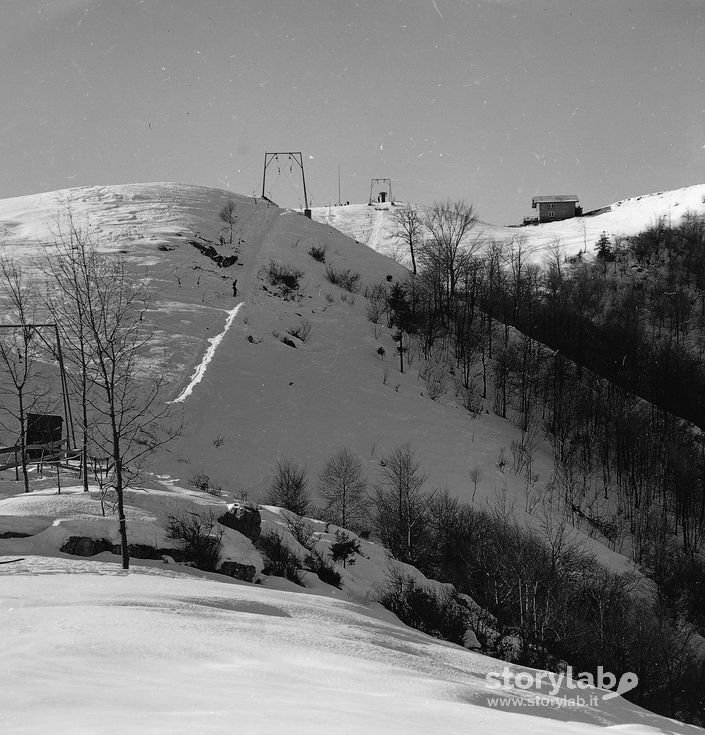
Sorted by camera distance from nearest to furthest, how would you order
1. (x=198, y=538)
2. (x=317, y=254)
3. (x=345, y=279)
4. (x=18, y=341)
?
(x=198, y=538) < (x=18, y=341) < (x=345, y=279) < (x=317, y=254)

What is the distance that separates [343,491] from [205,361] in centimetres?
1139

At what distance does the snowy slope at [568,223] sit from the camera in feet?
267

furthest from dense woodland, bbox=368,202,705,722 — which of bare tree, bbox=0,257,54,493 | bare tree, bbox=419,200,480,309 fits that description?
bare tree, bbox=0,257,54,493

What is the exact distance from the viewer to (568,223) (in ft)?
307

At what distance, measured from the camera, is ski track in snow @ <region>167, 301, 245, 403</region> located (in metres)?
30.2

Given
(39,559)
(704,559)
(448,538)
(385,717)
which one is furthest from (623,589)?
(385,717)

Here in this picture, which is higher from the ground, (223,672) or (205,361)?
(205,361)

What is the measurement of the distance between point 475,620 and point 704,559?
25.5 meters

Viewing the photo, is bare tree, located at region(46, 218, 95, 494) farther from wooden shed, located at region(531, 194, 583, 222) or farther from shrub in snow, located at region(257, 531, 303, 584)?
wooden shed, located at region(531, 194, 583, 222)

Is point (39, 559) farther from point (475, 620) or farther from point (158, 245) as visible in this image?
point (158, 245)

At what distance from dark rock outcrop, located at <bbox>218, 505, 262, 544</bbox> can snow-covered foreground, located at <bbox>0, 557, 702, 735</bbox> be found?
6157 mm

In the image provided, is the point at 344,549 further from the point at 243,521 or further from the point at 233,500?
the point at 233,500

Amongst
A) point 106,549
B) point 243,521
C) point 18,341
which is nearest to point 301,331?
point 18,341

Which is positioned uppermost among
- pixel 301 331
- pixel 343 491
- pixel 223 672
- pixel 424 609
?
pixel 301 331
